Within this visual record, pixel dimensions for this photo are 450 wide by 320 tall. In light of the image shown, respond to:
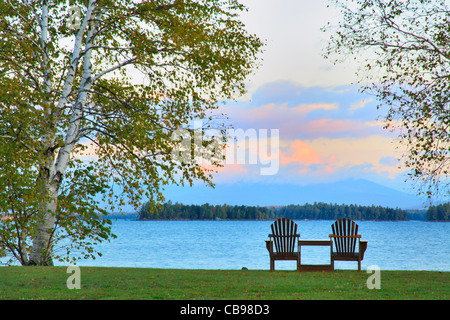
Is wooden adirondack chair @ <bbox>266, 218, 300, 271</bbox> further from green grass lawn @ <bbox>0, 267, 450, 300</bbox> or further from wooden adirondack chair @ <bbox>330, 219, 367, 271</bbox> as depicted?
wooden adirondack chair @ <bbox>330, 219, 367, 271</bbox>

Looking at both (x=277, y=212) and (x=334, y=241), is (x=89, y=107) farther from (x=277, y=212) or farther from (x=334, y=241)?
(x=277, y=212)

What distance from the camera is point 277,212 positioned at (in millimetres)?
96875

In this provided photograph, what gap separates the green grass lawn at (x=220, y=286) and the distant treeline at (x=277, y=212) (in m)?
76.7

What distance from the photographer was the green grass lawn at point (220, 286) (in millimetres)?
7484

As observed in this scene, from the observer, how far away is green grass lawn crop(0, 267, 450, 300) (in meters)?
7.48

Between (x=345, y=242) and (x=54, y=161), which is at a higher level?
(x=54, y=161)

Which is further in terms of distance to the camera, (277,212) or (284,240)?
(277,212)

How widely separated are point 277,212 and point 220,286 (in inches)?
3528

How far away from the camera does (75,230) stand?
1417cm

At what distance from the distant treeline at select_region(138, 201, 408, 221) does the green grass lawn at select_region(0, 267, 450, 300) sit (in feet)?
252

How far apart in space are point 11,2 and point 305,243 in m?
11.5

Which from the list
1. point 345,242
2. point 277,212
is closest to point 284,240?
point 345,242
